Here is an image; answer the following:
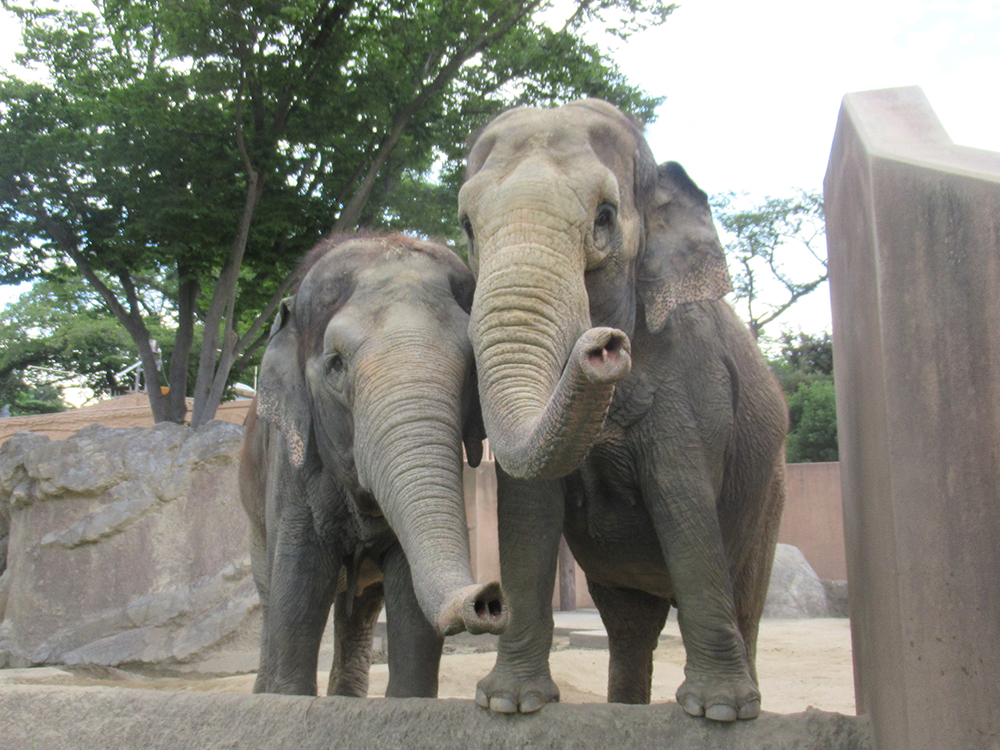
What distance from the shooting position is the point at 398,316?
4.19 metres

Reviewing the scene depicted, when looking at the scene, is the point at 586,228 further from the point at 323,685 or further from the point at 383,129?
the point at 383,129

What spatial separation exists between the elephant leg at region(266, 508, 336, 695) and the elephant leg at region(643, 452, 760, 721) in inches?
60.7

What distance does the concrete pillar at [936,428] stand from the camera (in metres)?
2.61

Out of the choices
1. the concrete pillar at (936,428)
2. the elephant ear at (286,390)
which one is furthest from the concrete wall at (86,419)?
the concrete pillar at (936,428)

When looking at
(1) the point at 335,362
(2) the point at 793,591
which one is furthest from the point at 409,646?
(2) the point at 793,591

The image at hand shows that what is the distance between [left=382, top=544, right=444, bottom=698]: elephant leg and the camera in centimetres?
455

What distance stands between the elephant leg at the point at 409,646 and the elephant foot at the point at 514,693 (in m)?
0.83

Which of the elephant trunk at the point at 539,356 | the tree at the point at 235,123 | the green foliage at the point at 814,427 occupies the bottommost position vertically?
the elephant trunk at the point at 539,356

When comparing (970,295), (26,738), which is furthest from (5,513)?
(970,295)

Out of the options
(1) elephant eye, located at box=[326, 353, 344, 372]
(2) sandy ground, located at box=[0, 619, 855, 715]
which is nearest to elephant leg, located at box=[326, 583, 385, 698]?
(2) sandy ground, located at box=[0, 619, 855, 715]

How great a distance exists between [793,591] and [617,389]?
12411 millimetres

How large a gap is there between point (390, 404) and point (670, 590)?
68.7 inches

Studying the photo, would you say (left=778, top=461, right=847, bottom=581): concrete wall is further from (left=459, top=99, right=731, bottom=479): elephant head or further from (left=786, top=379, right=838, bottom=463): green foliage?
(left=459, top=99, right=731, bottom=479): elephant head

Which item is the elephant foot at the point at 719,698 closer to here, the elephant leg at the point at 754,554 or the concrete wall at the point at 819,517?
the elephant leg at the point at 754,554
